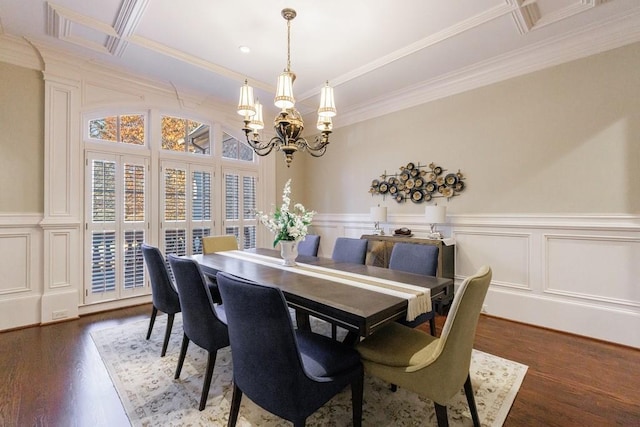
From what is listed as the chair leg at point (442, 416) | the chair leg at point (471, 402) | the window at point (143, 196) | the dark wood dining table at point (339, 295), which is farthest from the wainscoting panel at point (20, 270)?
the chair leg at point (471, 402)

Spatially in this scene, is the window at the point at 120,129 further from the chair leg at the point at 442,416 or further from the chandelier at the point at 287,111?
the chair leg at the point at 442,416

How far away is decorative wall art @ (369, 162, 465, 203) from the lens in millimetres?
3834

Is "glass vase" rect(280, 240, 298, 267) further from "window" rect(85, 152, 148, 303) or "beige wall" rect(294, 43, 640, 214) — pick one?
"window" rect(85, 152, 148, 303)

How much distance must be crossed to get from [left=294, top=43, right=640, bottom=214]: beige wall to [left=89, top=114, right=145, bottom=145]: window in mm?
3483

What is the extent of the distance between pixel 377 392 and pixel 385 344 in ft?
1.93

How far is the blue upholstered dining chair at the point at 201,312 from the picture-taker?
1.84 m

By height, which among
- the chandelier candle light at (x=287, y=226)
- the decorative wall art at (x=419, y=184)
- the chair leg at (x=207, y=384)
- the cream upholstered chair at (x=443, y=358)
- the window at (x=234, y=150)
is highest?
the window at (x=234, y=150)

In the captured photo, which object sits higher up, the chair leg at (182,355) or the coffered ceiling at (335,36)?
the coffered ceiling at (335,36)

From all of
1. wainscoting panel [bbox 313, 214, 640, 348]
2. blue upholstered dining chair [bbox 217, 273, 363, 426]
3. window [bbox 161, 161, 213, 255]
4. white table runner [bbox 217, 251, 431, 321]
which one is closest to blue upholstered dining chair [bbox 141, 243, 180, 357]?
white table runner [bbox 217, 251, 431, 321]

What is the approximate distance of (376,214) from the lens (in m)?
4.34

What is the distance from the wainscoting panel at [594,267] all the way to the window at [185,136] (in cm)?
468

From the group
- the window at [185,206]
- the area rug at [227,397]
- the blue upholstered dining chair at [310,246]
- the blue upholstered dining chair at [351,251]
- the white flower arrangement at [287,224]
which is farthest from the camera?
the window at [185,206]

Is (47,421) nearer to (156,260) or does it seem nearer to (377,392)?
(156,260)

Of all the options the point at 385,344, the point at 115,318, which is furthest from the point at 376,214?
the point at 115,318
